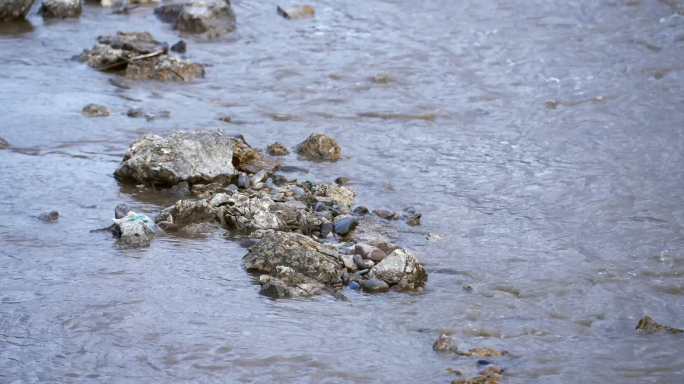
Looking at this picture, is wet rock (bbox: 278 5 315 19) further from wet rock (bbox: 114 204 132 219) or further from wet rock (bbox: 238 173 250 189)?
wet rock (bbox: 114 204 132 219)

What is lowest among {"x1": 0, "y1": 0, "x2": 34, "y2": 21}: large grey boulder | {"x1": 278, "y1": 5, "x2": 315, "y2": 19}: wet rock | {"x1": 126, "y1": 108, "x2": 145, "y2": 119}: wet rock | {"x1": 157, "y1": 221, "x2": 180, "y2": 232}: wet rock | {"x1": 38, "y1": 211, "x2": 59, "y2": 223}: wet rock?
{"x1": 38, "y1": 211, "x2": 59, "y2": 223}: wet rock

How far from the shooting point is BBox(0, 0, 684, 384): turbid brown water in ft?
10.0

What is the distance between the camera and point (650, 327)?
10.8ft

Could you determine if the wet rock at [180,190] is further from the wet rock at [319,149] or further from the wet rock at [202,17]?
the wet rock at [202,17]

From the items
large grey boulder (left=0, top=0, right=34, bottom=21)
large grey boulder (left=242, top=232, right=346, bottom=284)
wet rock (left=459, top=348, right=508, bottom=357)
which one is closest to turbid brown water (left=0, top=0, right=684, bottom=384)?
wet rock (left=459, top=348, right=508, bottom=357)

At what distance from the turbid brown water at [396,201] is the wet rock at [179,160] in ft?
0.64

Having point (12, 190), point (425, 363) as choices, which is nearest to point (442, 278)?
point (425, 363)

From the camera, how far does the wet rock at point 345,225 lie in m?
4.45

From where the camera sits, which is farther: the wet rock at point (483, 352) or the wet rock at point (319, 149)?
the wet rock at point (319, 149)

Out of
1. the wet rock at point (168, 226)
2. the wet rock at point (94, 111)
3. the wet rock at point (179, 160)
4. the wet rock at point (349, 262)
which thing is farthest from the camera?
the wet rock at point (94, 111)

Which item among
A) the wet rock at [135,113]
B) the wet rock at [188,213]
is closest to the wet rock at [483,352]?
the wet rock at [188,213]

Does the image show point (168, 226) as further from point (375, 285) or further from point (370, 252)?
point (375, 285)

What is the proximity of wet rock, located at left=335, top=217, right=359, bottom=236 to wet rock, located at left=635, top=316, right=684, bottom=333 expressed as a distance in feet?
5.83

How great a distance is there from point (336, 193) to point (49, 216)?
185 cm
